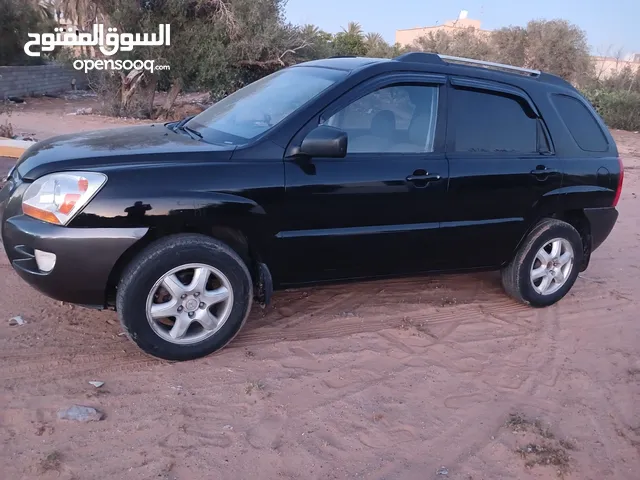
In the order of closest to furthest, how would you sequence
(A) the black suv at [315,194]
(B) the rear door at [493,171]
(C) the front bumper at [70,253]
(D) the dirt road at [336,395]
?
1. (D) the dirt road at [336,395]
2. (C) the front bumper at [70,253]
3. (A) the black suv at [315,194]
4. (B) the rear door at [493,171]

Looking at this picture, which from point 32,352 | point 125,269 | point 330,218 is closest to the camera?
point 125,269

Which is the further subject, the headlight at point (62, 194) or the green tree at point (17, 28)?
the green tree at point (17, 28)

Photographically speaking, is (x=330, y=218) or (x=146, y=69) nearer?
(x=330, y=218)

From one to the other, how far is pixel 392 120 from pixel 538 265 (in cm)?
191

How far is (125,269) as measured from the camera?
137 inches

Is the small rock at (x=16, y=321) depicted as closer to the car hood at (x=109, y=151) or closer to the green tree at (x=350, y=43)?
the car hood at (x=109, y=151)

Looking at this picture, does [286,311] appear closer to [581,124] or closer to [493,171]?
[493,171]

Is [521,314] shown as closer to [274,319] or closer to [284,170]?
[274,319]

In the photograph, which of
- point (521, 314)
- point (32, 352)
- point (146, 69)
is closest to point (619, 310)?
point (521, 314)

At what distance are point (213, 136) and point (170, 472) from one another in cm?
224

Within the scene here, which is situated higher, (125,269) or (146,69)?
(146,69)

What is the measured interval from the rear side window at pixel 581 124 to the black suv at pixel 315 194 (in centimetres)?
2

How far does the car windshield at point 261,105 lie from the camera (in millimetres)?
4043

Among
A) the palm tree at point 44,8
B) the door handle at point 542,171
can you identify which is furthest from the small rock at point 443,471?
the palm tree at point 44,8
